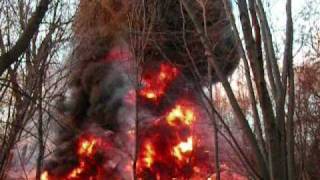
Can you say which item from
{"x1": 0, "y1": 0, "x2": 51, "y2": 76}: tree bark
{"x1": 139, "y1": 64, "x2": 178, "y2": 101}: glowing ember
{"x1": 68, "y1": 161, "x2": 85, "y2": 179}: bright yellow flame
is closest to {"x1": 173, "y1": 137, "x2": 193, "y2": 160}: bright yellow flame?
{"x1": 139, "y1": 64, "x2": 178, "y2": 101}: glowing ember

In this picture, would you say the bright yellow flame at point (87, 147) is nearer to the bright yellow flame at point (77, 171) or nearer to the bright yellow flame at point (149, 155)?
the bright yellow flame at point (77, 171)

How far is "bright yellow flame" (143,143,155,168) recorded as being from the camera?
20345 millimetres

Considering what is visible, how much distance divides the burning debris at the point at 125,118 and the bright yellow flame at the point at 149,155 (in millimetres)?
39

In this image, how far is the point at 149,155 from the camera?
A: 20.5 metres

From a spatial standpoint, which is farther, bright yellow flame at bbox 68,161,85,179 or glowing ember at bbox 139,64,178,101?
glowing ember at bbox 139,64,178,101

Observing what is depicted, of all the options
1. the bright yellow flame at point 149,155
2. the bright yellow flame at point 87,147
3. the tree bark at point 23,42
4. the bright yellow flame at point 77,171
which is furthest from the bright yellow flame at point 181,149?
the tree bark at point 23,42

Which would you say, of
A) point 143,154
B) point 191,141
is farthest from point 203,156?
point 143,154

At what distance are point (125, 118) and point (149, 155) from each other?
5.80 ft

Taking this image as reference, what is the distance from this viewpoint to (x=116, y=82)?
21.5m

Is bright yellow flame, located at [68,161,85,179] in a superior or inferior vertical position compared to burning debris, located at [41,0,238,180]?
inferior

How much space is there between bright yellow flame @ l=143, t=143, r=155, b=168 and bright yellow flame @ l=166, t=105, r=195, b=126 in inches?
51.1

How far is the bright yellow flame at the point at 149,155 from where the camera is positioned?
801 inches

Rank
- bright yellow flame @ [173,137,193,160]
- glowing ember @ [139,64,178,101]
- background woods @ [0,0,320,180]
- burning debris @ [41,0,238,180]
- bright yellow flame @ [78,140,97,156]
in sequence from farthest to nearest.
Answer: glowing ember @ [139,64,178,101], bright yellow flame @ [78,140,97,156], bright yellow flame @ [173,137,193,160], burning debris @ [41,0,238,180], background woods @ [0,0,320,180]

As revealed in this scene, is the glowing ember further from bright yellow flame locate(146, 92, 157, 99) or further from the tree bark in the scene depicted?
the tree bark
